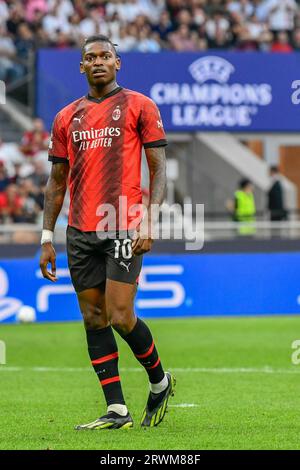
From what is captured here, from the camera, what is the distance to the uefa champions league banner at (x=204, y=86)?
66.6 feet

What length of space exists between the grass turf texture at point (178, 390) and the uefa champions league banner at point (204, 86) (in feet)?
14.5

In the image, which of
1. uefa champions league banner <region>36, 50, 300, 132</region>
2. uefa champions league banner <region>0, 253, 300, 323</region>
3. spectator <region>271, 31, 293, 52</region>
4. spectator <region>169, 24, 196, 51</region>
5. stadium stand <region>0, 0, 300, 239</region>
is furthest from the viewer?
spectator <region>271, 31, 293, 52</region>

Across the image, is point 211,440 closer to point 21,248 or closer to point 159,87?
point 21,248

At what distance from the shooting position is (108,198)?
773cm

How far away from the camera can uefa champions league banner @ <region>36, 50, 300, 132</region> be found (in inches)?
799

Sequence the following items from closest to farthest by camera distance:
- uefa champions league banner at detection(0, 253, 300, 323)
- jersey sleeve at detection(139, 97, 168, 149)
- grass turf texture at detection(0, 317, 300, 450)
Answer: grass turf texture at detection(0, 317, 300, 450) → jersey sleeve at detection(139, 97, 168, 149) → uefa champions league banner at detection(0, 253, 300, 323)

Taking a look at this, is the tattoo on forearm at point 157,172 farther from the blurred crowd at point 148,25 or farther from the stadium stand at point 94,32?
the blurred crowd at point 148,25

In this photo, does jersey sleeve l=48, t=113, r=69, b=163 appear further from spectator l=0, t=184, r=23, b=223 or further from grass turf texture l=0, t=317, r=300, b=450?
spectator l=0, t=184, r=23, b=223

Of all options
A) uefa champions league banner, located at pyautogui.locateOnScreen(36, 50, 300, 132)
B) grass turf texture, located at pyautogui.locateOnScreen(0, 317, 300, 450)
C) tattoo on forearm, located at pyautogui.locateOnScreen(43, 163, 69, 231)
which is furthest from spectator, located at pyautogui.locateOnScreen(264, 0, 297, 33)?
tattoo on forearm, located at pyautogui.locateOnScreen(43, 163, 69, 231)

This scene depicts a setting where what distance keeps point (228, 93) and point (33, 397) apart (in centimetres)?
1198

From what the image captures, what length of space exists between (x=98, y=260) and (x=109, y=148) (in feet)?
2.38

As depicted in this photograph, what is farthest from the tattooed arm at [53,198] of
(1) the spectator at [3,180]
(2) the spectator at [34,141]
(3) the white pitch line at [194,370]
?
(2) the spectator at [34,141]

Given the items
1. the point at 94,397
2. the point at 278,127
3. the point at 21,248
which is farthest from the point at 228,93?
the point at 94,397

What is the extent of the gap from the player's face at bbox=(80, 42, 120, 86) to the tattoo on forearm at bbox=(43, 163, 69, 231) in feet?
2.15
